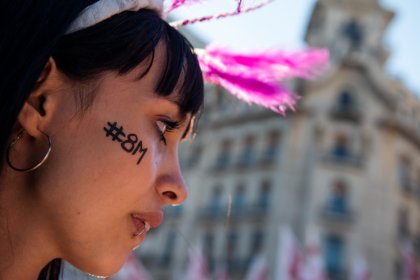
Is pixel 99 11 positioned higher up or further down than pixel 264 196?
higher up

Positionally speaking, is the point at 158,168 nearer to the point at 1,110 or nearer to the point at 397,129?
the point at 1,110

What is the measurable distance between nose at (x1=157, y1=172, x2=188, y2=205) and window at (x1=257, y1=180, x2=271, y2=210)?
86.9ft

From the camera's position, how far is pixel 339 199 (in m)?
26.6

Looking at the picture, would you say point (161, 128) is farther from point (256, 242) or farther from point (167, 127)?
point (256, 242)

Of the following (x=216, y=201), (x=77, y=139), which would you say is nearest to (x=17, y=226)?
(x=77, y=139)

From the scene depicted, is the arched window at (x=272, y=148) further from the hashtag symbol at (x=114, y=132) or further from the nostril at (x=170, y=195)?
the hashtag symbol at (x=114, y=132)

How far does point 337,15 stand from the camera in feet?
105

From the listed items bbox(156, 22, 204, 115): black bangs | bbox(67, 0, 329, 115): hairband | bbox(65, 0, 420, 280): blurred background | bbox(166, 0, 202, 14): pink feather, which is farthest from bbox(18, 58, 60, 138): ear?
bbox(65, 0, 420, 280): blurred background

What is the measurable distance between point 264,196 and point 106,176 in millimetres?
27218

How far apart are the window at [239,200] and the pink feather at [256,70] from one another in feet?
Result: 87.8

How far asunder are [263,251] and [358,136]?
736 centimetres

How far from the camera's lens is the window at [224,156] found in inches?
1212

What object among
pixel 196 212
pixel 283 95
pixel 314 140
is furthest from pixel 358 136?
pixel 283 95

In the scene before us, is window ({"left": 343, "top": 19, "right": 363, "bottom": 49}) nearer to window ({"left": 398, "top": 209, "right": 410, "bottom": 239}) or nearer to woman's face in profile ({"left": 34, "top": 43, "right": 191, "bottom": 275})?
window ({"left": 398, "top": 209, "right": 410, "bottom": 239})
